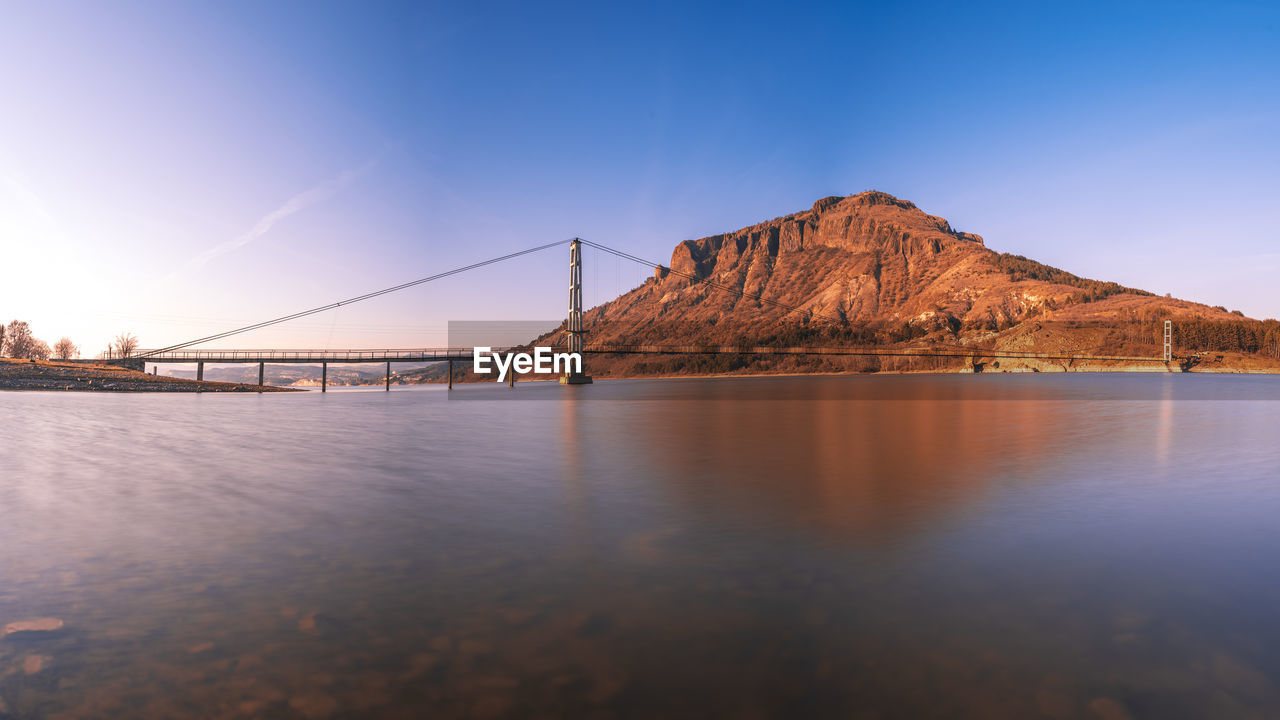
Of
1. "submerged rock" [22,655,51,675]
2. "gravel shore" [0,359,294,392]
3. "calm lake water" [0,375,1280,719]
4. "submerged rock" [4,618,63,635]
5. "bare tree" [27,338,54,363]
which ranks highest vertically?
"bare tree" [27,338,54,363]

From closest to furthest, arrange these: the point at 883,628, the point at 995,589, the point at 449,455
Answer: the point at 883,628 < the point at 995,589 < the point at 449,455

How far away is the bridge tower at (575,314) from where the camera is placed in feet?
347

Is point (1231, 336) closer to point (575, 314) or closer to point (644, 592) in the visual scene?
point (575, 314)

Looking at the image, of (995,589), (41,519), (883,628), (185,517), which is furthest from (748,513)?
(41,519)

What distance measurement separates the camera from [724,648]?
436cm

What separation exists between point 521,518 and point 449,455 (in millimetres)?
9039

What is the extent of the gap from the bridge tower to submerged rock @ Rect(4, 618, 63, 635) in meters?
97.4

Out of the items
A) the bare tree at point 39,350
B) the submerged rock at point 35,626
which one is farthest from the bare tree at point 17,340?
the submerged rock at point 35,626

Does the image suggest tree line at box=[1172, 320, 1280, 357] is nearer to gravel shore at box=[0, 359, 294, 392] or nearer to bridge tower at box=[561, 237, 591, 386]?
bridge tower at box=[561, 237, 591, 386]

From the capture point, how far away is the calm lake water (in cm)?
379

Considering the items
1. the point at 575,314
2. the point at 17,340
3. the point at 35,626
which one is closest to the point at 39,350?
the point at 17,340

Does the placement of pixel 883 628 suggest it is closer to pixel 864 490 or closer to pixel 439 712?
pixel 439 712

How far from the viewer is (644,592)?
566 cm

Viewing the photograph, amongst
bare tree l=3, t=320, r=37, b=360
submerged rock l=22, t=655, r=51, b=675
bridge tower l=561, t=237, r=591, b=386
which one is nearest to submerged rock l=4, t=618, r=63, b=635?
submerged rock l=22, t=655, r=51, b=675
